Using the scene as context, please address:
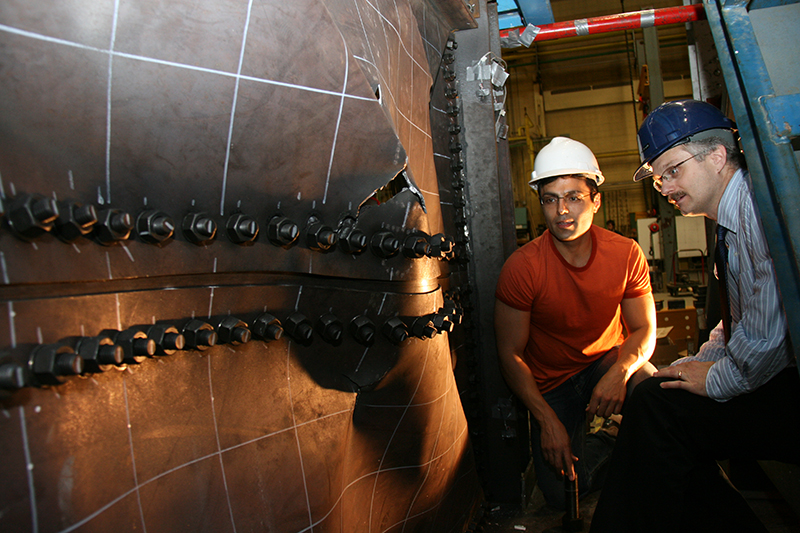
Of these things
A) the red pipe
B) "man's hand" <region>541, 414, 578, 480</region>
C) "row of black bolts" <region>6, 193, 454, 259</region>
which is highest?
the red pipe

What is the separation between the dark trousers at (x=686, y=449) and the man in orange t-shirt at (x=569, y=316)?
44 cm

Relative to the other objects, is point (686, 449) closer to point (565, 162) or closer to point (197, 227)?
point (565, 162)

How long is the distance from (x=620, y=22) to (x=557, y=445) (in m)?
2.39

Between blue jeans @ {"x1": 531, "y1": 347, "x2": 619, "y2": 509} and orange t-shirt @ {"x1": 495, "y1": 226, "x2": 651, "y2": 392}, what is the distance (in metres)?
0.05

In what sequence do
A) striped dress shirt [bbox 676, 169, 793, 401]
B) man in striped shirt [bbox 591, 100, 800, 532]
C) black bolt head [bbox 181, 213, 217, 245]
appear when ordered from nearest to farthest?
black bolt head [bbox 181, 213, 217, 245] → striped dress shirt [bbox 676, 169, 793, 401] → man in striped shirt [bbox 591, 100, 800, 532]

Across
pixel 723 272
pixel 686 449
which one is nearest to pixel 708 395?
pixel 686 449

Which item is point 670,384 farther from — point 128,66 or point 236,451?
point 128,66

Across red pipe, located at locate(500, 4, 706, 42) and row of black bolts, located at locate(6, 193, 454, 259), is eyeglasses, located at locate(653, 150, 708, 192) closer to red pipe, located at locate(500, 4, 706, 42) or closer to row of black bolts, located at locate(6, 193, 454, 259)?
row of black bolts, located at locate(6, 193, 454, 259)

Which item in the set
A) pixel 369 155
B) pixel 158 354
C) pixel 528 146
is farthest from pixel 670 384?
pixel 528 146

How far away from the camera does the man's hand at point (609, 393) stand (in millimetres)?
2465

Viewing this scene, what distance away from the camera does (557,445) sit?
244cm

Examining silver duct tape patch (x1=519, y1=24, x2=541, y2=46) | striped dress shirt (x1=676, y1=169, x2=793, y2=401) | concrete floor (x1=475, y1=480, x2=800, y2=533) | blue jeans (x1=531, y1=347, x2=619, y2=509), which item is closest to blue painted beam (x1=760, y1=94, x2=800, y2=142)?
striped dress shirt (x1=676, y1=169, x2=793, y2=401)

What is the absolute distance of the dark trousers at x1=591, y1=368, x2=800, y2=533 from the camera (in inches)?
70.7

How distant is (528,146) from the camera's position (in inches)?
486
